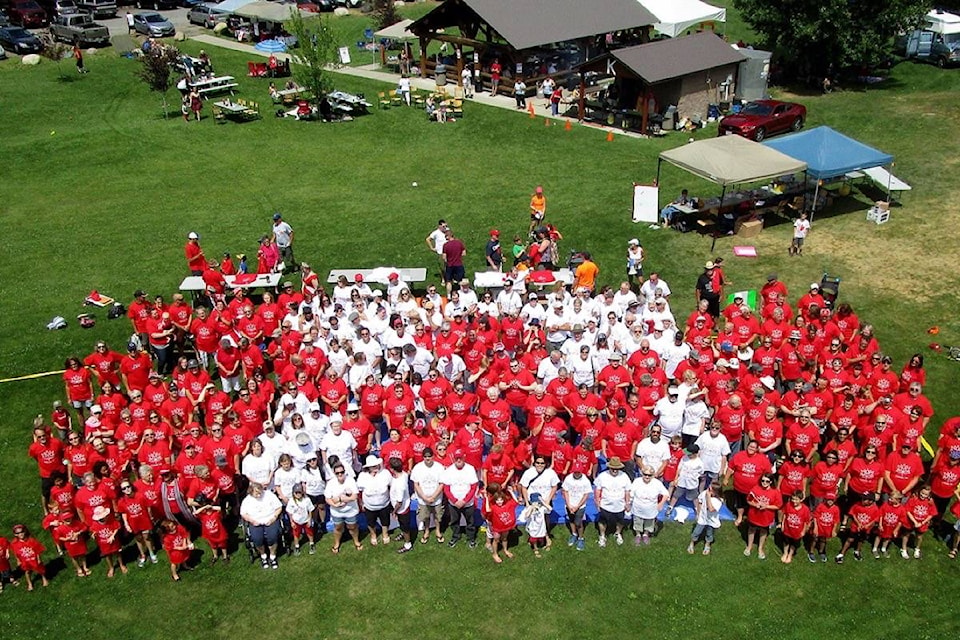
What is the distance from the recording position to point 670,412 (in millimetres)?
11906

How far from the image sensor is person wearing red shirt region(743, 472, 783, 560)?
34.4ft

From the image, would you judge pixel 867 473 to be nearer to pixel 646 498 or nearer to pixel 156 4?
pixel 646 498

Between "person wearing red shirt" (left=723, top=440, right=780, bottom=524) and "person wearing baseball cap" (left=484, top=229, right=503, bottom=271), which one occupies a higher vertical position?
"person wearing baseball cap" (left=484, top=229, right=503, bottom=271)

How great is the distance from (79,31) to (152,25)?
13.0 feet

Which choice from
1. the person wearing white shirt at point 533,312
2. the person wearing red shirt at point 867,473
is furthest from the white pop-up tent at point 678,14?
the person wearing red shirt at point 867,473

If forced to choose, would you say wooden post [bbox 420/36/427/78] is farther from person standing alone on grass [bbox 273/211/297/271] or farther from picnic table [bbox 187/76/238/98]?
person standing alone on grass [bbox 273/211/297/271]

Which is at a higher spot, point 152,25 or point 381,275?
point 152,25

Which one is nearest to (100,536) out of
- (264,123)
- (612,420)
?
(612,420)

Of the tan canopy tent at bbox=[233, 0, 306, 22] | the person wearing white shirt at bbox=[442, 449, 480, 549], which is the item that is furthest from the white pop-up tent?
the person wearing white shirt at bbox=[442, 449, 480, 549]

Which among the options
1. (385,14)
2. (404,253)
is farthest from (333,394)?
(385,14)

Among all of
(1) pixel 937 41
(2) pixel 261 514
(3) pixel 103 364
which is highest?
(1) pixel 937 41

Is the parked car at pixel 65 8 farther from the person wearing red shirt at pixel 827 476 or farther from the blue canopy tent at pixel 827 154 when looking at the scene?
the person wearing red shirt at pixel 827 476

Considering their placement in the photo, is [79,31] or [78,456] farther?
[79,31]

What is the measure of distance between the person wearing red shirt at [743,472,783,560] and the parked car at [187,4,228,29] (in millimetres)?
46473
